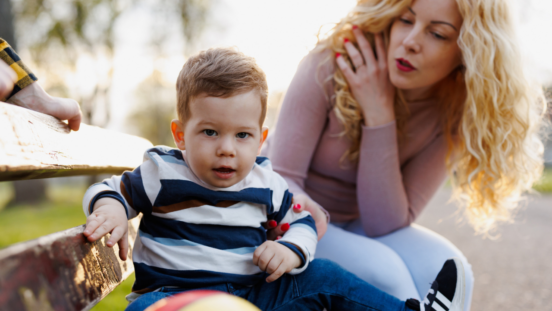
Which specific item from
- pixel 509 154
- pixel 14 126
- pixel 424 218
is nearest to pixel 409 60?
pixel 509 154

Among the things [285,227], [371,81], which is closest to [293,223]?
[285,227]

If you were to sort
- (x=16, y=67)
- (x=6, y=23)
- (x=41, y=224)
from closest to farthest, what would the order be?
(x=16, y=67) → (x=41, y=224) → (x=6, y=23)

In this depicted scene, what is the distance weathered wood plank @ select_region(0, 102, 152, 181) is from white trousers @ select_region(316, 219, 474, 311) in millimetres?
1108

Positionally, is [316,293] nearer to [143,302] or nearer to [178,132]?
[143,302]

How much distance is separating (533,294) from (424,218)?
406 centimetres

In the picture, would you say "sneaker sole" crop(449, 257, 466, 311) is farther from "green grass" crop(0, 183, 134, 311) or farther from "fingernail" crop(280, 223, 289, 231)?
"green grass" crop(0, 183, 134, 311)

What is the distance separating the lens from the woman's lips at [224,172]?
1.29 m

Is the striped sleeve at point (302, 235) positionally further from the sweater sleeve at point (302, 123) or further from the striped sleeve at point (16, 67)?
the striped sleeve at point (16, 67)

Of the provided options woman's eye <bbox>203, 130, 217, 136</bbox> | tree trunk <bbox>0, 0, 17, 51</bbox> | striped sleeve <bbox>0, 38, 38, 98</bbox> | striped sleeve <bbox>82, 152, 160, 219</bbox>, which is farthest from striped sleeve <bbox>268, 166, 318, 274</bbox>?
tree trunk <bbox>0, 0, 17, 51</bbox>

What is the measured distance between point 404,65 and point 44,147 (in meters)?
1.63

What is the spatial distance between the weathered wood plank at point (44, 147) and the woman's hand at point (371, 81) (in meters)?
1.25

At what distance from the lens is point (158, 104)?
1519 centimetres

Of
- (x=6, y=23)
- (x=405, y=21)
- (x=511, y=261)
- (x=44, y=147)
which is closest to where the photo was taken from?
(x=44, y=147)

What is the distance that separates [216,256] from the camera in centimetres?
127
